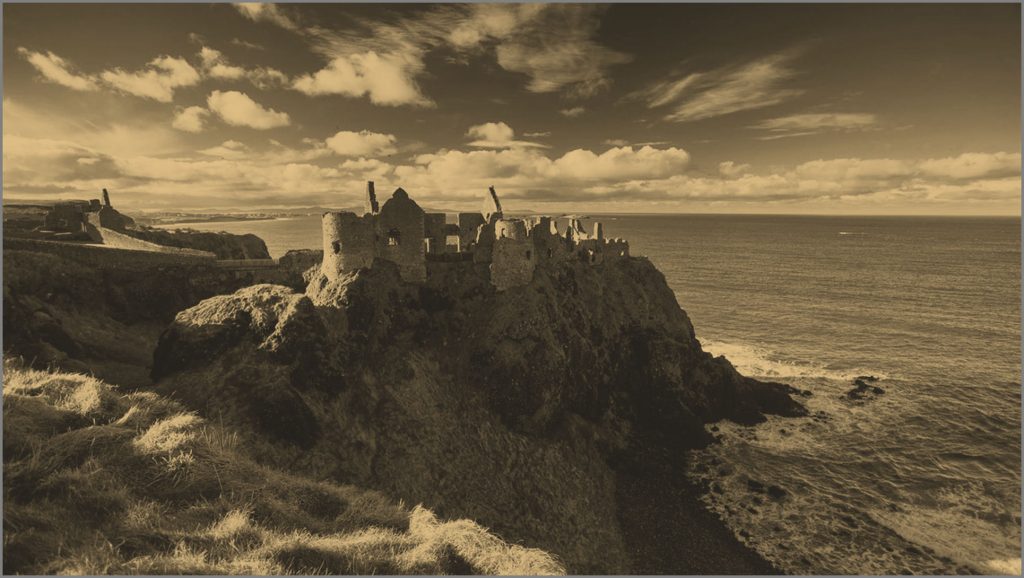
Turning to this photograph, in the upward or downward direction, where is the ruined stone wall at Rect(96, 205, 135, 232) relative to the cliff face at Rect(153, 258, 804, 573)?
upward

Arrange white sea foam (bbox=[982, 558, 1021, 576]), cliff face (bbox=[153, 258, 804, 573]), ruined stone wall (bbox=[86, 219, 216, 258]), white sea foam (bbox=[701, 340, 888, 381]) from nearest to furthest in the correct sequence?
1. cliff face (bbox=[153, 258, 804, 573])
2. white sea foam (bbox=[982, 558, 1021, 576])
3. ruined stone wall (bbox=[86, 219, 216, 258])
4. white sea foam (bbox=[701, 340, 888, 381])

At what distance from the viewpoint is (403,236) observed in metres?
31.3

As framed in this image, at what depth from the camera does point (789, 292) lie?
92375 millimetres

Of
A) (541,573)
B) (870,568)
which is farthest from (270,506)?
(870,568)

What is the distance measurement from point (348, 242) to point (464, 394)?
13.2 m

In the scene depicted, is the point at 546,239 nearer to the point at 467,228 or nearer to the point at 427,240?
the point at 467,228

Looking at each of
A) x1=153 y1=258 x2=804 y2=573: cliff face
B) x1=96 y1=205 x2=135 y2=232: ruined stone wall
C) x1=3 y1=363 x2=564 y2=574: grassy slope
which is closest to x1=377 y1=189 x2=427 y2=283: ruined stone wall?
x1=153 y1=258 x2=804 y2=573: cliff face

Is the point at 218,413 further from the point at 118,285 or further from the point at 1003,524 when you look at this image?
the point at 1003,524

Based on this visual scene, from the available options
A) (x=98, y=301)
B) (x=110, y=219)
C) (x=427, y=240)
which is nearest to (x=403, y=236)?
(x=427, y=240)

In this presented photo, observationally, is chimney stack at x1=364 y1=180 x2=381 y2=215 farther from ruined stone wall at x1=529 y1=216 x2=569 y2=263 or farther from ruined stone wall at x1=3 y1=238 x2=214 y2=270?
ruined stone wall at x1=3 y1=238 x2=214 y2=270

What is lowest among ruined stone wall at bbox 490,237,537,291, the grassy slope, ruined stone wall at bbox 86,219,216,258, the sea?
the sea

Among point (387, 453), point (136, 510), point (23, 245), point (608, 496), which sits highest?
point (23, 245)

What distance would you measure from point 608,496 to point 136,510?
2841 centimetres

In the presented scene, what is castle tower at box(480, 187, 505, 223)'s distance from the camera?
39450 mm
